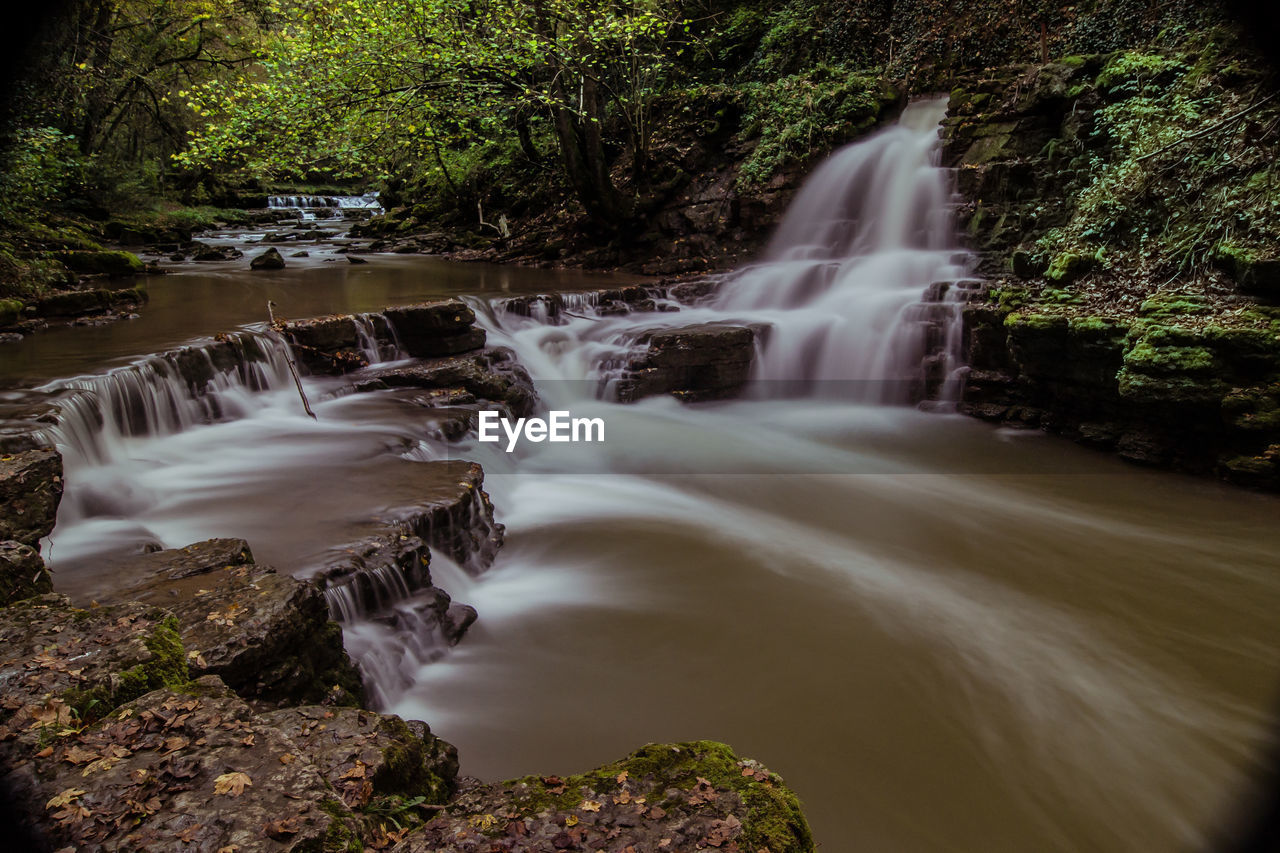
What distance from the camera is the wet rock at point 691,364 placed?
986 cm

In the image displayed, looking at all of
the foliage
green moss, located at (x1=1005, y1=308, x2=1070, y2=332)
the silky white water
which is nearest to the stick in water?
the silky white water

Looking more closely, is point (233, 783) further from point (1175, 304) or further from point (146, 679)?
point (1175, 304)

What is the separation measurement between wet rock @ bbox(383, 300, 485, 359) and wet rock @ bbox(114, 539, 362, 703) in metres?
5.61

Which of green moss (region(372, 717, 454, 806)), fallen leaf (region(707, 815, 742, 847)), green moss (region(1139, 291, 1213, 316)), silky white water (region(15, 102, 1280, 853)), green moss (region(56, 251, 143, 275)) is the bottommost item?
silky white water (region(15, 102, 1280, 853))

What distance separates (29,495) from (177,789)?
8.99ft

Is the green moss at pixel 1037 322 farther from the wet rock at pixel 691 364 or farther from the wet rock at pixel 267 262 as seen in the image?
the wet rock at pixel 267 262

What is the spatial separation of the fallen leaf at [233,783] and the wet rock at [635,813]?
458 millimetres

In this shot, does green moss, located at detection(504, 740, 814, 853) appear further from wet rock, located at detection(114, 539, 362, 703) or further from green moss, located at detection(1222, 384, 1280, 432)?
green moss, located at detection(1222, 384, 1280, 432)

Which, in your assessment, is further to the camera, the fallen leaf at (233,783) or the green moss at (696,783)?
the green moss at (696,783)

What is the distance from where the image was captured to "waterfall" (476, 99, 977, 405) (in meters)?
9.68

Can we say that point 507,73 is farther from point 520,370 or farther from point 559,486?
point 559,486

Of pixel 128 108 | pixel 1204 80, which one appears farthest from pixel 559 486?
pixel 128 108

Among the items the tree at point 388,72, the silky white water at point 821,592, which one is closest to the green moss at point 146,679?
the silky white water at point 821,592

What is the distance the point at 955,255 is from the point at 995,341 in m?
2.93
